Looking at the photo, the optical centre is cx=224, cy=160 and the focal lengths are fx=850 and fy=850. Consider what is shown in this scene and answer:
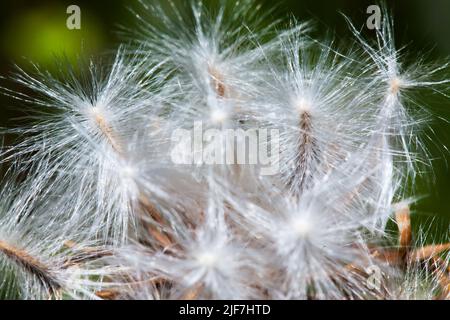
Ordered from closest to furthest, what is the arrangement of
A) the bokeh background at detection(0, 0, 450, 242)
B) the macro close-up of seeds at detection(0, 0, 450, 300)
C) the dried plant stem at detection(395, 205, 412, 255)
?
the macro close-up of seeds at detection(0, 0, 450, 300), the dried plant stem at detection(395, 205, 412, 255), the bokeh background at detection(0, 0, 450, 242)

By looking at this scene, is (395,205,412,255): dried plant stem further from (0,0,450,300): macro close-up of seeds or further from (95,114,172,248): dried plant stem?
(95,114,172,248): dried plant stem

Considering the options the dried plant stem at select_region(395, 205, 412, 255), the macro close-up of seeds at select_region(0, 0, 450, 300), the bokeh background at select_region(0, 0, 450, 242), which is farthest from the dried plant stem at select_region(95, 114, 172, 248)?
the bokeh background at select_region(0, 0, 450, 242)

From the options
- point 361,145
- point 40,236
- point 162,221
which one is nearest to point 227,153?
point 162,221

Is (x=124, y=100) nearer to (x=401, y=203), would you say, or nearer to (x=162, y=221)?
(x=162, y=221)

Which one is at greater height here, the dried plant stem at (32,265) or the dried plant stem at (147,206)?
the dried plant stem at (147,206)

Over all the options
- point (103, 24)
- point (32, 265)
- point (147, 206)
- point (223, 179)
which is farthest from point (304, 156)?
point (103, 24)

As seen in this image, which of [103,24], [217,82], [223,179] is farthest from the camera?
[103,24]

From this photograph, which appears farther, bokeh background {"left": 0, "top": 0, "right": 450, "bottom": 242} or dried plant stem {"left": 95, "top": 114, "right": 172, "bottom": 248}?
bokeh background {"left": 0, "top": 0, "right": 450, "bottom": 242}

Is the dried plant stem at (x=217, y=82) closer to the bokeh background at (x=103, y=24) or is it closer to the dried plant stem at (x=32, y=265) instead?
the dried plant stem at (x=32, y=265)

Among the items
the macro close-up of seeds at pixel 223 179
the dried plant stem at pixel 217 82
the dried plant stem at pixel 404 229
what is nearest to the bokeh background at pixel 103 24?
the macro close-up of seeds at pixel 223 179

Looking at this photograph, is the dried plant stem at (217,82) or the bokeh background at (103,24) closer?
the dried plant stem at (217,82)

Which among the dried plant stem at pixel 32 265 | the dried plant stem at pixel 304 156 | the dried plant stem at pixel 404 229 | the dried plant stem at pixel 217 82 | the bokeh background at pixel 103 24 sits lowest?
the dried plant stem at pixel 32 265

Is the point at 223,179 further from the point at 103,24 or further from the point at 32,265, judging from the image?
the point at 103,24
